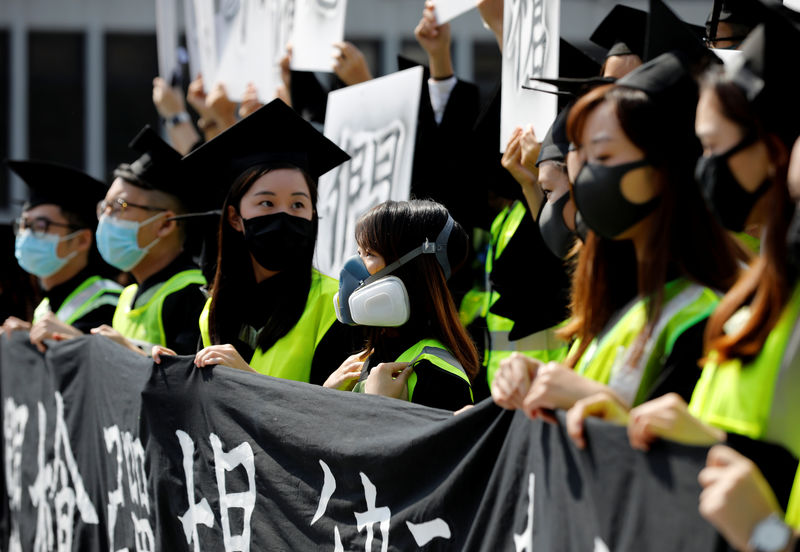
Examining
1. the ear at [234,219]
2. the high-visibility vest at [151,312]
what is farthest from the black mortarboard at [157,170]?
the ear at [234,219]

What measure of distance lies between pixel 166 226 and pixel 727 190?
12.8ft

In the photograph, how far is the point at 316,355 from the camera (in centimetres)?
417

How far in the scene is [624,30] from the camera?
4.41m

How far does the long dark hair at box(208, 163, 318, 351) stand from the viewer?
4.29 m

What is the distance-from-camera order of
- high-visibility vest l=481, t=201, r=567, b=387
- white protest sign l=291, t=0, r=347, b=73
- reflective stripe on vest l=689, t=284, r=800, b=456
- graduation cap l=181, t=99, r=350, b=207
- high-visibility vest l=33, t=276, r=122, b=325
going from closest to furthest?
reflective stripe on vest l=689, t=284, r=800, b=456 → graduation cap l=181, t=99, r=350, b=207 → high-visibility vest l=481, t=201, r=567, b=387 → white protest sign l=291, t=0, r=347, b=73 → high-visibility vest l=33, t=276, r=122, b=325

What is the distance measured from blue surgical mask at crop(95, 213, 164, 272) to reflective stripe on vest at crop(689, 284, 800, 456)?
12.7 feet

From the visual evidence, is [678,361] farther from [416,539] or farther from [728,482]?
[416,539]

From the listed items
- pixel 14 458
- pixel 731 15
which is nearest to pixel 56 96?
pixel 14 458

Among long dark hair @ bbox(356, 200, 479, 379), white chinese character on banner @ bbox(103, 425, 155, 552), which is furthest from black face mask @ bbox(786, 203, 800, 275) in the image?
white chinese character on banner @ bbox(103, 425, 155, 552)

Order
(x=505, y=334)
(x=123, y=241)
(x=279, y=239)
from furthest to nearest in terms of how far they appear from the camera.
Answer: (x=123, y=241) → (x=505, y=334) → (x=279, y=239)

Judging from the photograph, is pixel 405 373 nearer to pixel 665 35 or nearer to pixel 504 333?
pixel 665 35

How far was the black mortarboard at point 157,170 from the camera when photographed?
5.62 meters

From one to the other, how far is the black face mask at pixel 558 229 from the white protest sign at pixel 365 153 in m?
1.44

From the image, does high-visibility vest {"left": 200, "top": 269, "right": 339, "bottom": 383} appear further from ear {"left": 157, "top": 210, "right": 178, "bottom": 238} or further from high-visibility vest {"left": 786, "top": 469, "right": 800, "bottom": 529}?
high-visibility vest {"left": 786, "top": 469, "right": 800, "bottom": 529}
